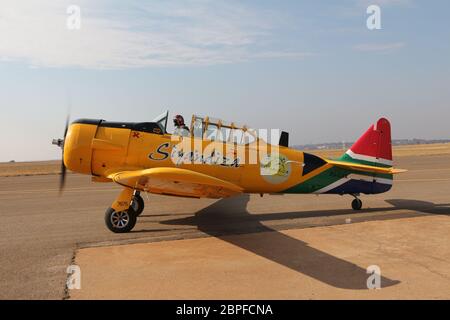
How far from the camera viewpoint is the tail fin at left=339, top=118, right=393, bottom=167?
11320 millimetres

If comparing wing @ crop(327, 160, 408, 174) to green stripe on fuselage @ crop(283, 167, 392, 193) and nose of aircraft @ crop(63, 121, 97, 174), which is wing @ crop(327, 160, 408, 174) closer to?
green stripe on fuselage @ crop(283, 167, 392, 193)

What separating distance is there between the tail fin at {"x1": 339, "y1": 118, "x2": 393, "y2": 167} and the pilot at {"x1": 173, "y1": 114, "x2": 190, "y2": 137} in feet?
18.2

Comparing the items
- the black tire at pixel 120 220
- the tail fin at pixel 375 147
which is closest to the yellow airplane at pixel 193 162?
the black tire at pixel 120 220

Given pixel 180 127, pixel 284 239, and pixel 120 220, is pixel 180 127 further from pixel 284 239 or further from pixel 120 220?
pixel 284 239

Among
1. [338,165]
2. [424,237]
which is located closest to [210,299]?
[424,237]

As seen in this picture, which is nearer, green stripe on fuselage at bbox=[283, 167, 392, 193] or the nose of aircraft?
the nose of aircraft

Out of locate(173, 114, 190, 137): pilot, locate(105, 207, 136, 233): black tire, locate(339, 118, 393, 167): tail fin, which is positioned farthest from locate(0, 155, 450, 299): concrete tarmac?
locate(173, 114, 190, 137): pilot

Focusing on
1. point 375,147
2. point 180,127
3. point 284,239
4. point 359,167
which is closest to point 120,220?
point 180,127

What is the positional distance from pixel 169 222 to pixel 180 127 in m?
2.64

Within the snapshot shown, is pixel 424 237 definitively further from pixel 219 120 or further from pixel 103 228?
pixel 103 228

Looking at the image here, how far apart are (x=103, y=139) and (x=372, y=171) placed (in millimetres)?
8197

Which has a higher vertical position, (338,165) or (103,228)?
(338,165)

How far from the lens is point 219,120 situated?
9578 millimetres

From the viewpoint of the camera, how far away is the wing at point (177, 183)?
276 inches
